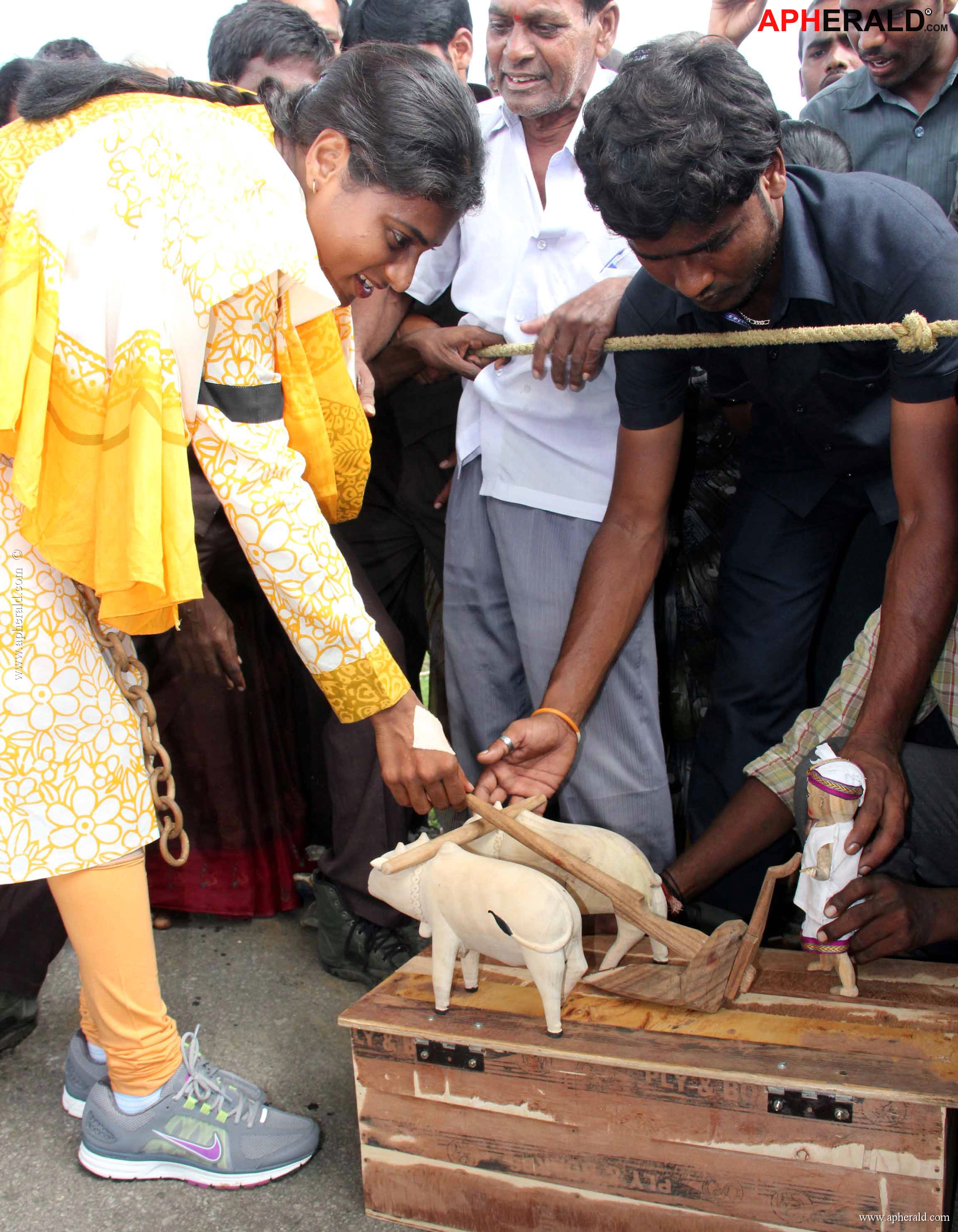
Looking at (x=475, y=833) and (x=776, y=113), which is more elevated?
(x=776, y=113)

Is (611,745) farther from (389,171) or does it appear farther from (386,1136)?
(389,171)

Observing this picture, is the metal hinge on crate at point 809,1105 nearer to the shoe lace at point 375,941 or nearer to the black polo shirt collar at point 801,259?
the shoe lace at point 375,941

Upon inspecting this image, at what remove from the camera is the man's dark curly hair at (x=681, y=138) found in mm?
1861

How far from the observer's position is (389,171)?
1.70m

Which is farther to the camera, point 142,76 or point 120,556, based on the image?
point 142,76

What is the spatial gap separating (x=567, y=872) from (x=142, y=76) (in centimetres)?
144

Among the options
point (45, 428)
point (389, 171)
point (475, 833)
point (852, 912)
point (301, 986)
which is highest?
point (389, 171)

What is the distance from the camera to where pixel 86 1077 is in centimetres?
204

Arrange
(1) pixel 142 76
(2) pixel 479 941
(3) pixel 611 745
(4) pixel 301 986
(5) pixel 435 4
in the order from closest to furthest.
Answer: (1) pixel 142 76, (2) pixel 479 941, (3) pixel 611 745, (4) pixel 301 986, (5) pixel 435 4

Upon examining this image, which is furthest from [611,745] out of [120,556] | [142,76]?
[142,76]

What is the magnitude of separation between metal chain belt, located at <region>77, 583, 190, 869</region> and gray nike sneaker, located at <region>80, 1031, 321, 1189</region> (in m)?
0.42

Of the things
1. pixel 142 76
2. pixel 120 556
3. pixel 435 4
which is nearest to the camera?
pixel 120 556

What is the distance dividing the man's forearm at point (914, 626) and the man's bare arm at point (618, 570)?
0.56m

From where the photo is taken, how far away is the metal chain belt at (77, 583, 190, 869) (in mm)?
1774
